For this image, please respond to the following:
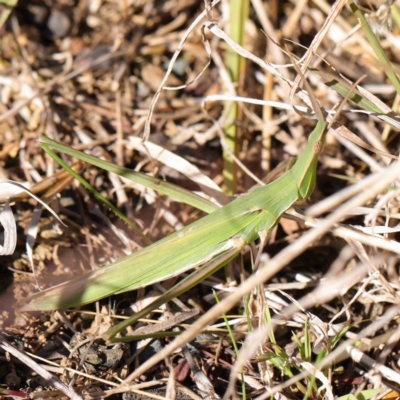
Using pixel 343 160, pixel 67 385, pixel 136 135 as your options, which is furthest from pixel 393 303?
pixel 136 135

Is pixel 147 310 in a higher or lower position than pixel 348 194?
lower

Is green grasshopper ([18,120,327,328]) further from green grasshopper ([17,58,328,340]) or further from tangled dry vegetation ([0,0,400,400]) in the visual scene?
tangled dry vegetation ([0,0,400,400])

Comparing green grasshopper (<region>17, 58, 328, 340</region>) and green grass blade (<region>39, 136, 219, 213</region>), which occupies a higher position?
green grass blade (<region>39, 136, 219, 213</region>)

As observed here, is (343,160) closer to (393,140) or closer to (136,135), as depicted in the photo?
(393,140)

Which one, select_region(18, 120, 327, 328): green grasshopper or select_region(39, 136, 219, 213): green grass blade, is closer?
select_region(18, 120, 327, 328): green grasshopper

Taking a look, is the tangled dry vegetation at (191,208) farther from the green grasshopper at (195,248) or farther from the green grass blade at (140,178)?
the green grass blade at (140,178)

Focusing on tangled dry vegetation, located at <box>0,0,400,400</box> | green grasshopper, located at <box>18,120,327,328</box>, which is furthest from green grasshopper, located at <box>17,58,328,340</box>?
tangled dry vegetation, located at <box>0,0,400,400</box>

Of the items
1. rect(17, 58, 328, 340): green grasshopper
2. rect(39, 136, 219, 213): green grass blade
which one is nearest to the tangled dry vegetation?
rect(17, 58, 328, 340): green grasshopper
